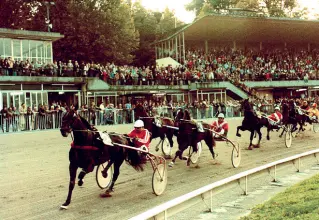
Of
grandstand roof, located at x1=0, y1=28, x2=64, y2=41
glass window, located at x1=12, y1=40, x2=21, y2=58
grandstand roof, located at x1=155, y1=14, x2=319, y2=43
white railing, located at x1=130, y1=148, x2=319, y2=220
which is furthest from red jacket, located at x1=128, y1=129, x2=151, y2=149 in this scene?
grandstand roof, located at x1=155, y1=14, x2=319, y2=43

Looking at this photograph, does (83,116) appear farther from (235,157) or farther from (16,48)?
(235,157)

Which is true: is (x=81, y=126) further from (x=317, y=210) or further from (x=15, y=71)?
(x=15, y=71)

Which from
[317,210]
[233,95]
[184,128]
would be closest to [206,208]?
[317,210]

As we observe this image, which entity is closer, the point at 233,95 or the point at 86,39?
the point at 233,95

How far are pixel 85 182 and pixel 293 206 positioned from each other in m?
4.94

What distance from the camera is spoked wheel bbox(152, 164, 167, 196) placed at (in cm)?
888

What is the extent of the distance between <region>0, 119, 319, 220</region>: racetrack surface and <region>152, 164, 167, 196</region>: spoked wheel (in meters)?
0.12

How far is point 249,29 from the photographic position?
48.7 meters

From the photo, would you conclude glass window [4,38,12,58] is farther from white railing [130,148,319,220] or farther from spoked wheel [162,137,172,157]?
white railing [130,148,319,220]

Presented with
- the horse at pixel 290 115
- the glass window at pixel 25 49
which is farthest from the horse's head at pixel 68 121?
the glass window at pixel 25 49

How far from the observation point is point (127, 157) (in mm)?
9398

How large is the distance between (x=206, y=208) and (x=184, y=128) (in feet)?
14.8

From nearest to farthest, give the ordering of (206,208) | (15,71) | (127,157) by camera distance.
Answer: (206,208)
(127,157)
(15,71)

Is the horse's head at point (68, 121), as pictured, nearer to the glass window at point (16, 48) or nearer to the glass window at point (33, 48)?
the glass window at point (16, 48)
